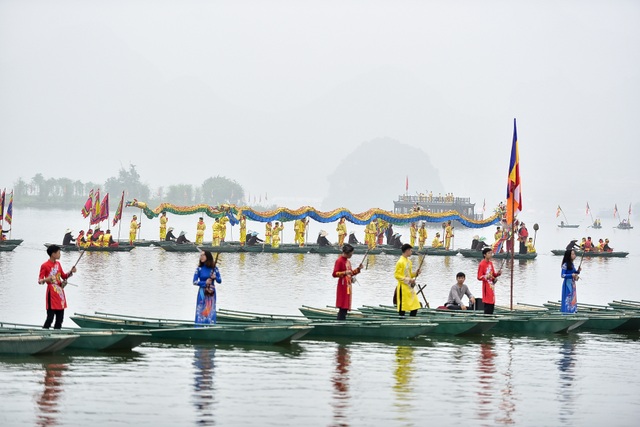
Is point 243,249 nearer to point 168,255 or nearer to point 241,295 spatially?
point 168,255

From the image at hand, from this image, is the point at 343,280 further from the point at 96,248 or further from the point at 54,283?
the point at 96,248

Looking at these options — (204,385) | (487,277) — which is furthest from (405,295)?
(204,385)

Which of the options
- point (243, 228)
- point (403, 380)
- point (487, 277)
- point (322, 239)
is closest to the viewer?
point (403, 380)

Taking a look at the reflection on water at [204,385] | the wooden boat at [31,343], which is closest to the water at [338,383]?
the reflection on water at [204,385]

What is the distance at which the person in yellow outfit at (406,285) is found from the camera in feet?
62.8

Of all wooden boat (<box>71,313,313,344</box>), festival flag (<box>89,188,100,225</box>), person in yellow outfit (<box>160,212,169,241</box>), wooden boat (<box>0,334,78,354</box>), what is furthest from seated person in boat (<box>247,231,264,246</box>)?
wooden boat (<box>0,334,78,354</box>)

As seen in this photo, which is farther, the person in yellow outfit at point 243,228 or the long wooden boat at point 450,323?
the person in yellow outfit at point 243,228

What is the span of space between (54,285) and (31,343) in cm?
155

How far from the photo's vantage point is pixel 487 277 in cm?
2061

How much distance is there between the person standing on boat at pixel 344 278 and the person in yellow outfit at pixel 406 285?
0.71 m

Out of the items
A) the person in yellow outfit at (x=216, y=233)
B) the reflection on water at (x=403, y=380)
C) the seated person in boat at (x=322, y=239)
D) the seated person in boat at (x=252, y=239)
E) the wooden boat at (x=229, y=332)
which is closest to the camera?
the reflection on water at (x=403, y=380)

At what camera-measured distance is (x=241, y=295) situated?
3047 centimetres

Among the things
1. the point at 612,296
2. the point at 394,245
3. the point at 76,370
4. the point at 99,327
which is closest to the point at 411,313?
the point at 99,327

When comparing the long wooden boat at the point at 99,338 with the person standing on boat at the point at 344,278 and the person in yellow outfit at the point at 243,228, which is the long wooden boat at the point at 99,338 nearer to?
the person standing on boat at the point at 344,278
